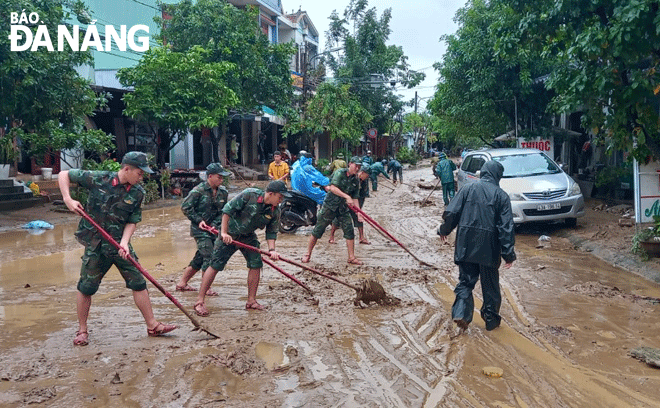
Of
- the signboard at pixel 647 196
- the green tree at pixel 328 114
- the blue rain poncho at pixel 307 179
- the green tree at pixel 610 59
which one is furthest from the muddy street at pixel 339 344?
the green tree at pixel 328 114

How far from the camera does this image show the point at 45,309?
6.46 m

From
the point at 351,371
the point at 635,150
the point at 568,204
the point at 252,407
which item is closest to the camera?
the point at 252,407

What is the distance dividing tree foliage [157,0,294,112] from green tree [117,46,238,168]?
11.0 feet

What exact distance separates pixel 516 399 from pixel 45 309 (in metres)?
4.93

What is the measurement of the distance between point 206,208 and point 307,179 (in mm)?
5038

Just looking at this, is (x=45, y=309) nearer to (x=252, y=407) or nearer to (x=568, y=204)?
(x=252, y=407)

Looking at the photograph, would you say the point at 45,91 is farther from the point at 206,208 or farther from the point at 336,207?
the point at 206,208

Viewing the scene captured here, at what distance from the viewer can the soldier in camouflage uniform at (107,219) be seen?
5.04 meters

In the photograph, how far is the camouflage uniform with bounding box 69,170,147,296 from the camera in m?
5.06

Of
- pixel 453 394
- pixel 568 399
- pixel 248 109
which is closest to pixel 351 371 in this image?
pixel 453 394

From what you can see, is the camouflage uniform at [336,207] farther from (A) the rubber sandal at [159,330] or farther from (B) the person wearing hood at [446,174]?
(B) the person wearing hood at [446,174]

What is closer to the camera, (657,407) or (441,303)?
(657,407)

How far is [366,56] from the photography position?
36.4 meters

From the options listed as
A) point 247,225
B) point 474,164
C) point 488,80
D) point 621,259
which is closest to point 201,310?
point 247,225
